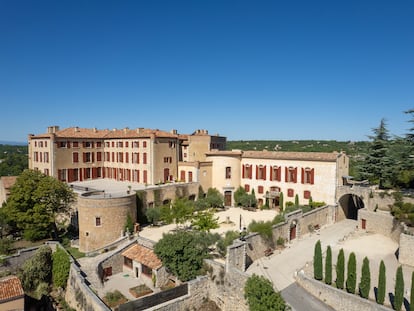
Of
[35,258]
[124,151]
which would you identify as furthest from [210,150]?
[35,258]

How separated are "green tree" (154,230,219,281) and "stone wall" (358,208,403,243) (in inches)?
643

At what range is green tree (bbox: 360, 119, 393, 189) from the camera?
32.6m

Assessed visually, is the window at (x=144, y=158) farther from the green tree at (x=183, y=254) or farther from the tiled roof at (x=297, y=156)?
the green tree at (x=183, y=254)

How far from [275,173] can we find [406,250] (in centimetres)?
1633

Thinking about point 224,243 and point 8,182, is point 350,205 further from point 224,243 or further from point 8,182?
point 8,182

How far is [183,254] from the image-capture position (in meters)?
19.9

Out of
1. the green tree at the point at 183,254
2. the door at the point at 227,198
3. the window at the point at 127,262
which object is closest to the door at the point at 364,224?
the door at the point at 227,198

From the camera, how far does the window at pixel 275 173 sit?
34.8 m

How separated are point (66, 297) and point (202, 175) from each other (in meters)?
19.5

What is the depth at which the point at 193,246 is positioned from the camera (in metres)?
20.1

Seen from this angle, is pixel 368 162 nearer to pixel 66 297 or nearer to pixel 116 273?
pixel 116 273

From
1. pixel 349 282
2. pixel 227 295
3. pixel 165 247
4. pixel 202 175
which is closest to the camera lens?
pixel 349 282

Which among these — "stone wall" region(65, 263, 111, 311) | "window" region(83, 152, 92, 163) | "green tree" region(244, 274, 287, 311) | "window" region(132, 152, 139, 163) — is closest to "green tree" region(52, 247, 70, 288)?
"stone wall" region(65, 263, 111, 311)

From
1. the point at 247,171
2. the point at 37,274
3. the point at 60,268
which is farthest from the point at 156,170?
the point at 37,274
